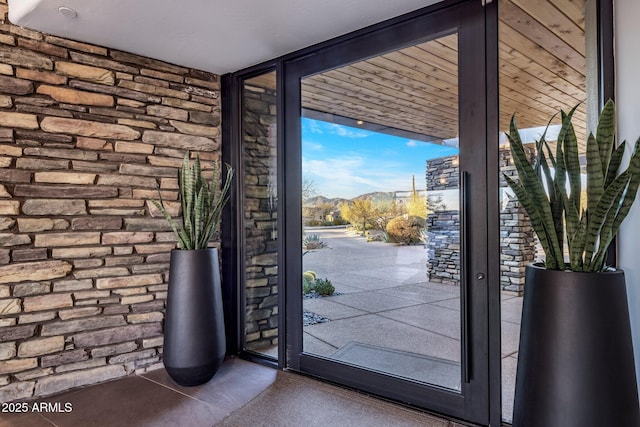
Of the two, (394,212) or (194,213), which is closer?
(394,212)

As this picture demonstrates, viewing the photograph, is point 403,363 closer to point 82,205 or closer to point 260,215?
point 260,215

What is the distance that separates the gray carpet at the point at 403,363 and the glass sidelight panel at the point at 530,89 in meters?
0.30

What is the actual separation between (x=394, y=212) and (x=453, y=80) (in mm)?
844

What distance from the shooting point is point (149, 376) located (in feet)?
9.95

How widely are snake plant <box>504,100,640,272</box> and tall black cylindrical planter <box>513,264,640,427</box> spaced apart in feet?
0.40

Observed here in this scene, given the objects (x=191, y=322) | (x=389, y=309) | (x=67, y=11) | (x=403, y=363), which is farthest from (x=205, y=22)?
(x=403, y=363)

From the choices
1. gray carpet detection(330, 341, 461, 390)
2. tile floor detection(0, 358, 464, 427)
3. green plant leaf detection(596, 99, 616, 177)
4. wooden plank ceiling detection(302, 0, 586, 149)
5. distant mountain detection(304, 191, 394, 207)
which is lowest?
tile floor detection(0, 358, 464, 427)

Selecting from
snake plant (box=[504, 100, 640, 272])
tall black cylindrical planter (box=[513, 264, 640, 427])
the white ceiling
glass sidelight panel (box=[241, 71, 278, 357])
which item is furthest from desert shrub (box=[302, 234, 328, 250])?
tall black cylindrical planter (box=[513, 264, 640, 427])

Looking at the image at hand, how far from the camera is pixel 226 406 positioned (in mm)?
2527

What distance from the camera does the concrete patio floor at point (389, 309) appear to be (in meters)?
2.36

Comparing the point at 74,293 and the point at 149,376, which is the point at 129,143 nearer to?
the point at 74,293

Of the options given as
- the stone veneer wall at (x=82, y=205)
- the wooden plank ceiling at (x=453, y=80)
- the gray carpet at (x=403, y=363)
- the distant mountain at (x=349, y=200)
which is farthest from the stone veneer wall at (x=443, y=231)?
the stone veneer wall at (x=82, y=205)

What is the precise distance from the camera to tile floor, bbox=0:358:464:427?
2318 mm

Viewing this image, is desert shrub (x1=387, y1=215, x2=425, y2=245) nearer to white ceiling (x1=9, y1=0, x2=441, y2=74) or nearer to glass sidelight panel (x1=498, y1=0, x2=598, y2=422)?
glass sidelight panel (x1=498, y1=0, x2=598, y2=422)
